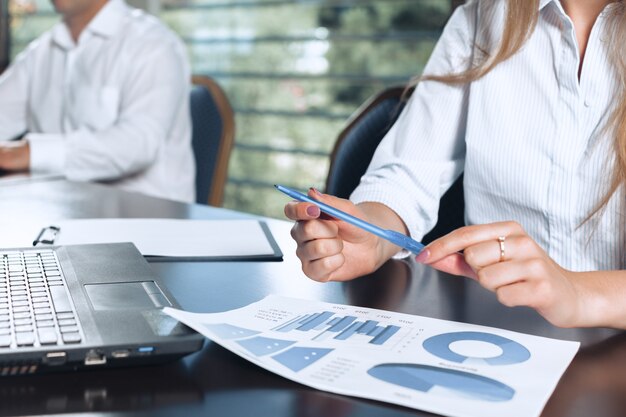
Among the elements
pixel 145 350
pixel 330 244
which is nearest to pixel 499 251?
pixel 330 244

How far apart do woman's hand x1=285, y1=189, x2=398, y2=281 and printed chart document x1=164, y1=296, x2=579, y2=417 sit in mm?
108

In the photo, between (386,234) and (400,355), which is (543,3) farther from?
(400,355)

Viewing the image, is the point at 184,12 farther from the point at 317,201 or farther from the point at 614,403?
the point at 614,403

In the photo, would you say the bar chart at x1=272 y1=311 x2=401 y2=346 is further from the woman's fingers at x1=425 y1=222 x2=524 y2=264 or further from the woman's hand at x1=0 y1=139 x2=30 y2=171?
the woman's hand at x1=0 y1=139 x2=30 y2=171

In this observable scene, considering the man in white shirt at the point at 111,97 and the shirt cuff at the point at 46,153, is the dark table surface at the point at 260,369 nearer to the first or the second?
the shirt cuff at the point at 46,153

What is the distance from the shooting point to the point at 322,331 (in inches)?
29.0

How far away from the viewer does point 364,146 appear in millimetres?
1479

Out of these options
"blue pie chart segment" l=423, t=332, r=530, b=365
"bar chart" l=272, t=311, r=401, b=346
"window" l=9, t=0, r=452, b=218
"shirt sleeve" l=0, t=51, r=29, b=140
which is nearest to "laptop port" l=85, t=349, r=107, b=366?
"bar chart" l=272, t=311, r=401, b=346

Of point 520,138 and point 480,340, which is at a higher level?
point 520,138

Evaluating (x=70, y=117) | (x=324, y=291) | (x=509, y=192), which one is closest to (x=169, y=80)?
(x=70, y=117)

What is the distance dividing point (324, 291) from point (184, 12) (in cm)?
355

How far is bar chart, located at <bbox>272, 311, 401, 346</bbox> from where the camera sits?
28.4 inches

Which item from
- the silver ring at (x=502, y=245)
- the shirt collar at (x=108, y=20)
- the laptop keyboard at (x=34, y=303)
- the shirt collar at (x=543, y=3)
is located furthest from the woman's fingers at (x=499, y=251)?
the shirt collar at (x=108, y=20)

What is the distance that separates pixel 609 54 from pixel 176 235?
655 millimetres
